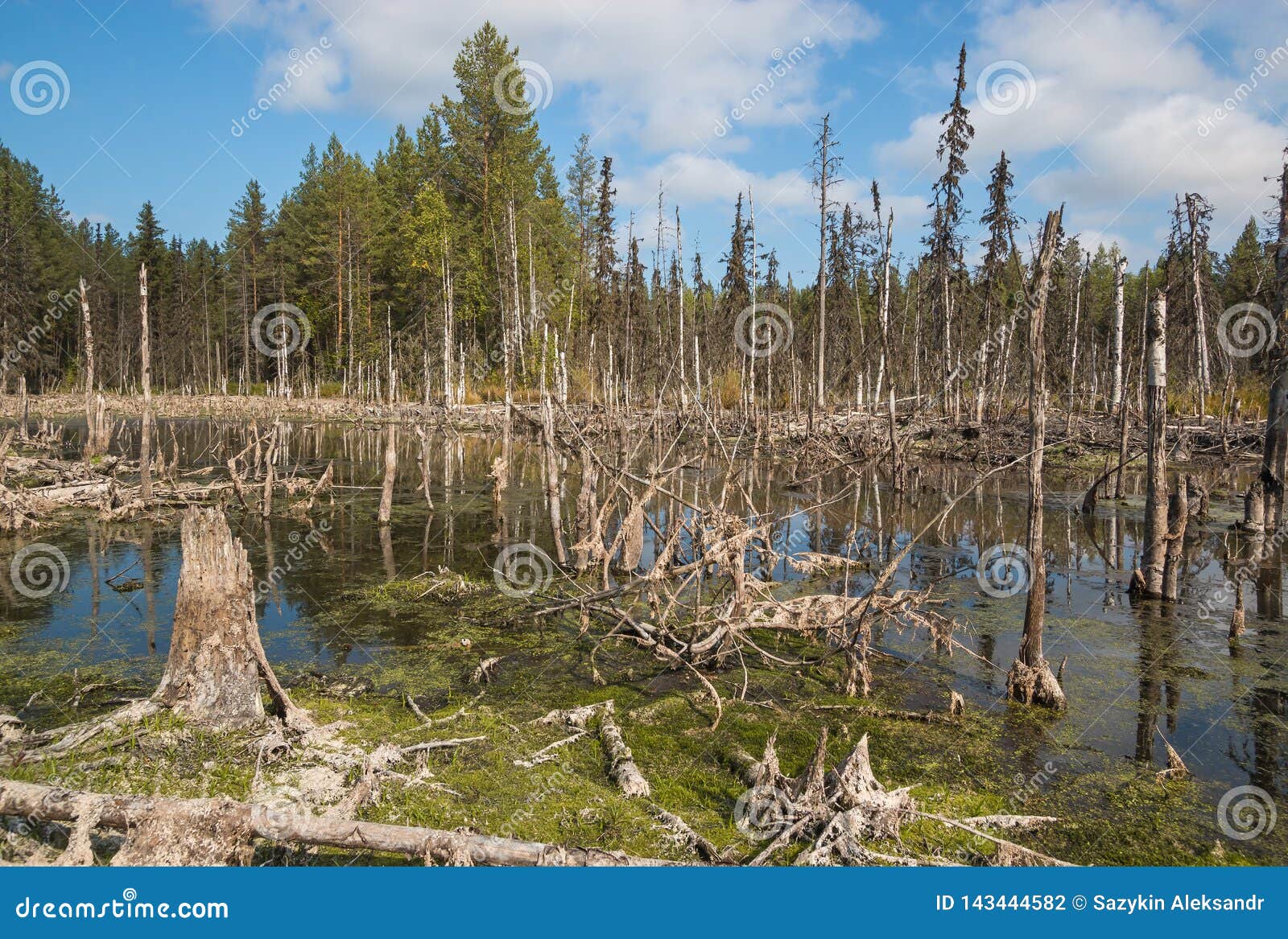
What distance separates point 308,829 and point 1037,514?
6.11 meters

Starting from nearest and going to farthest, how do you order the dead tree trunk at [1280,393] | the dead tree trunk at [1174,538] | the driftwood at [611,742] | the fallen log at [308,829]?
the fallen log at [308,829]
the driftwood at [611,742]
the dead tree trunk at [1174,538]
the dead tree trunk at [1280,393]

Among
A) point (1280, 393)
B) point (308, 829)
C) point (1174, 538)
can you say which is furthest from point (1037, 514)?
point (1280, 393)

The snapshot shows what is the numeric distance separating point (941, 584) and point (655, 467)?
585cm

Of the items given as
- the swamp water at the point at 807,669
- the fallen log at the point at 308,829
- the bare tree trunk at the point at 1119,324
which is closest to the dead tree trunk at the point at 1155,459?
the swamp water at the point at 807,669

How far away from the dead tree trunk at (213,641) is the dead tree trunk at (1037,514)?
247 inches

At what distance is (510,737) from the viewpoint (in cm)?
615

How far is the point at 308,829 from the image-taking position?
3.83 m

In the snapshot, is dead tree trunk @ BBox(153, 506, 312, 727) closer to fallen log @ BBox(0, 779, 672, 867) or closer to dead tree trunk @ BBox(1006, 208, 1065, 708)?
fallen log @ BBox(0, 779, 672, 867)

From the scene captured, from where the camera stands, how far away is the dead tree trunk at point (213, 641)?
5.83 meters

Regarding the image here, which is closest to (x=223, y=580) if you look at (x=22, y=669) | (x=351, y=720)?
(x=351, y=720)

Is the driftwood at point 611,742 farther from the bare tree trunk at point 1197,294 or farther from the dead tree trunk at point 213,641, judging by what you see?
the bare tree trunk at point 1197,294

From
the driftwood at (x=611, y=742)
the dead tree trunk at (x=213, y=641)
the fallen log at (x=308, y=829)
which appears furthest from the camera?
the dead tree trunk at (x=213, y=641)

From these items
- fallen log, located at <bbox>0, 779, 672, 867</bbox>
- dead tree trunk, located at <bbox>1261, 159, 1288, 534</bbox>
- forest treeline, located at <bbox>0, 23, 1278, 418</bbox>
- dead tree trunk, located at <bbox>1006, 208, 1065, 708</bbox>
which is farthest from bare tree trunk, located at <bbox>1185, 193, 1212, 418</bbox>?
fallen log, located at <bbox>0, 779, 672, 867</bbox>

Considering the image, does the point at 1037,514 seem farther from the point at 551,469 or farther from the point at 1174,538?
the point at 551,469
